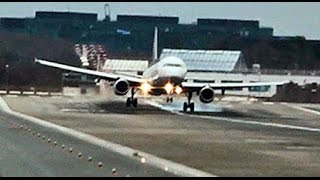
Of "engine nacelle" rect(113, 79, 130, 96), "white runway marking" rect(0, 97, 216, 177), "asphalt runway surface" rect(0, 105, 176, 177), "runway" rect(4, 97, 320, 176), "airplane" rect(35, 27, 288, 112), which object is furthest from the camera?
"engine nacelle" rect(113, 79, 130, 96)

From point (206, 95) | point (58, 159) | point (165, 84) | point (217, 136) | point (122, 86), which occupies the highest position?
point (165, 84)

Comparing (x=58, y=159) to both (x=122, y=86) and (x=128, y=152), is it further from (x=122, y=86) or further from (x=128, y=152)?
(x=122, y=86)

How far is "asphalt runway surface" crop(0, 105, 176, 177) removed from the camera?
20.1 metres

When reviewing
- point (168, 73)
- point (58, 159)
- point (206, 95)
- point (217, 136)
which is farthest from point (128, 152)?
point (206, 95)

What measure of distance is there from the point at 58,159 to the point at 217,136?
13.3 m

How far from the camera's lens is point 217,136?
3572 centimetres

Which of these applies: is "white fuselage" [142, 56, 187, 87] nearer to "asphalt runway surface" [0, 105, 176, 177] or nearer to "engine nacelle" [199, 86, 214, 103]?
"engine nacelle" [199, 86, 214, 103]

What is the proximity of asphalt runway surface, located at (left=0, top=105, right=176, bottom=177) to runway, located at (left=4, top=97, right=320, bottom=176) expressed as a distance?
1.61m

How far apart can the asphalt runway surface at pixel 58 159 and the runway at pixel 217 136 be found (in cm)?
161

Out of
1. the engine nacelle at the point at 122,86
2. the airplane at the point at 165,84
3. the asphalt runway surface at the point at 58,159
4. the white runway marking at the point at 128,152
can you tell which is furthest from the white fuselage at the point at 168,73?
the asphalt runway surface at the point at 58,159

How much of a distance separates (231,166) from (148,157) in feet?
9.46

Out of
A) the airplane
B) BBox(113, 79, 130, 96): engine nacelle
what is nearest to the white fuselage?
the airplane

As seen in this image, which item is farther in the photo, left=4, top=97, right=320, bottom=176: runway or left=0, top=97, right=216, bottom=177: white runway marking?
left=4, top=97, right=320, bottom=176: runway

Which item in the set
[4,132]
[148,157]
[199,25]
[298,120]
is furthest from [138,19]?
[148,157]
